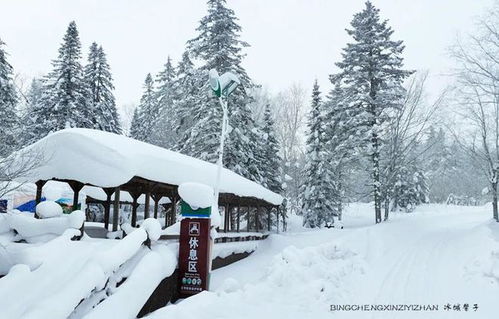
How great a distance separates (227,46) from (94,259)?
1987cm

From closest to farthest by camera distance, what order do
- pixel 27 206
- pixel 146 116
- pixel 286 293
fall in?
1. pixel 286 293
2. pixel 27 206
3. pixel 146 116

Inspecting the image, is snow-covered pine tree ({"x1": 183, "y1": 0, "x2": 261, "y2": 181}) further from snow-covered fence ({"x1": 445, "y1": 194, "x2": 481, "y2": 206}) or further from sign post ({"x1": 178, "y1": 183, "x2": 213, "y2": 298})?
snow-covered fence ({"x1": 445, "y1": 194, "x2": 481, "y2": 206})

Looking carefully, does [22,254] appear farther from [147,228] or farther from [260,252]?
[260,252]

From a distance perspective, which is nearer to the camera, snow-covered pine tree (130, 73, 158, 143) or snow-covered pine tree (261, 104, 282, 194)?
snow-covered pine tree (261, 104, 282, 194)

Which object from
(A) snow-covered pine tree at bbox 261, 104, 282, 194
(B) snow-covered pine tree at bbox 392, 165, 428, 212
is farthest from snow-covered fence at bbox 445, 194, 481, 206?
(A) snow-covered pine tree at bbox 261, 104, 282, 194

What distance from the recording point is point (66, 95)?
2559cm

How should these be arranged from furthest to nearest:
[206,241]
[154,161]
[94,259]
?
[154,161] < [206,241] < [94,259]

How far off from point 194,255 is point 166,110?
33.8m

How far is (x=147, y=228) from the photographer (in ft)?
24.7

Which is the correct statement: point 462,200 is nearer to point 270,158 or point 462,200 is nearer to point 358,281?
point 270,158

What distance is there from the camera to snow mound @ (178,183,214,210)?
801 centimetres

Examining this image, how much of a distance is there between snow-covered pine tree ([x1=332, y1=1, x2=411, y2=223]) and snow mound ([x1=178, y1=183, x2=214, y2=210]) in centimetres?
1759

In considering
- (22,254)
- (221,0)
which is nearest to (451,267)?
(22,254)

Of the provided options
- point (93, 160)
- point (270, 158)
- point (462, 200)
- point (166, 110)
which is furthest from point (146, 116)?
point (462, 200)
